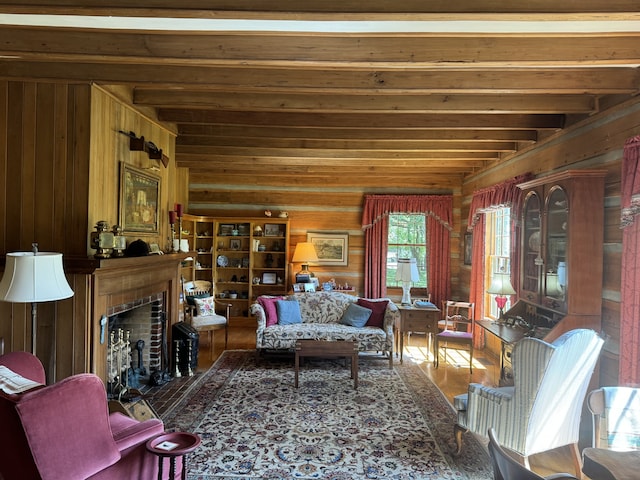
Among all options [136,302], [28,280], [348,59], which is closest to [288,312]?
[136,302]

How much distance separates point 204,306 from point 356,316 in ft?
7.35

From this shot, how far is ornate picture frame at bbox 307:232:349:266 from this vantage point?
796cm

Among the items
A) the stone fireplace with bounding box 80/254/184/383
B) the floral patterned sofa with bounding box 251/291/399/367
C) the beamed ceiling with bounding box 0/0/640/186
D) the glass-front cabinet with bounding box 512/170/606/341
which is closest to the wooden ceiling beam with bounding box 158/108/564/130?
the beamed ceiling with bounding box 0/0/640/186

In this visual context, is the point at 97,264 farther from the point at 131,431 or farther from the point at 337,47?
the point at 337,47

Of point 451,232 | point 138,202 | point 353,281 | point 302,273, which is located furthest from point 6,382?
point 451,232

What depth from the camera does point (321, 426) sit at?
355 centimetres

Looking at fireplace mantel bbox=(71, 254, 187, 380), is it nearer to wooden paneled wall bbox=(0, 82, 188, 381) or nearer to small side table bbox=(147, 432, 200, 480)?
wooden paneled wall bbox=(0, 82, 188, 381)

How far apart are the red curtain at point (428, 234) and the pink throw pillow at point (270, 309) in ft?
8.16

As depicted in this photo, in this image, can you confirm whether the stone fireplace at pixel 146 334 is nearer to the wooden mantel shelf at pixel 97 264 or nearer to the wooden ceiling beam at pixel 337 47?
the wooden mantel shelf at pixel 97 264

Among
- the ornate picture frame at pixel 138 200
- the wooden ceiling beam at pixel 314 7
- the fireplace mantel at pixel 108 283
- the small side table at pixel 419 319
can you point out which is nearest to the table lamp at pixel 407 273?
the small side table at pixel 419 319

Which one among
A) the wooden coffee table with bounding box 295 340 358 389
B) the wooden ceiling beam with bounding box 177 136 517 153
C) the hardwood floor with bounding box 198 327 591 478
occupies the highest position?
the wooden ceiling beam with bounding box 177 136 517 153

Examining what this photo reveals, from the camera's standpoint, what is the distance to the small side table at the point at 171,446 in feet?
6.72

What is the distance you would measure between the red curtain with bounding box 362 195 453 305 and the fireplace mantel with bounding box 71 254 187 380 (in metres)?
4.10

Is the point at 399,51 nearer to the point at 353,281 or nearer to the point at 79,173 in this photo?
the point at 79,173
